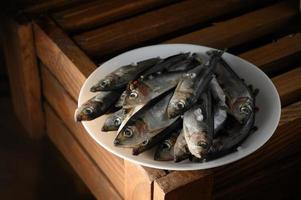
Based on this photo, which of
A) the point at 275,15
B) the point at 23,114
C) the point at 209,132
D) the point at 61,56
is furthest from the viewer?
the point at 23,114

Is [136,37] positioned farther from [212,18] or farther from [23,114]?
[23,114]

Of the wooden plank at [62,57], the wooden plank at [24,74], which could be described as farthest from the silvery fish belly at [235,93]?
the wooden plank at [24,74]

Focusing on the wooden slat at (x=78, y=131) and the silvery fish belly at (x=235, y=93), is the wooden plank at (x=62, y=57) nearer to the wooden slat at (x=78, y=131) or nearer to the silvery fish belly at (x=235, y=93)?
the wooden slat at (x=78, y=131)

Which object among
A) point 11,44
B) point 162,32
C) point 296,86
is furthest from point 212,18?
point 11,44

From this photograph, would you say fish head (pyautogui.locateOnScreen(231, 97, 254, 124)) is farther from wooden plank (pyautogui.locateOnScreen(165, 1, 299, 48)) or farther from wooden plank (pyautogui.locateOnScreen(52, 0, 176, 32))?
wooden plank (pyautogui.locateOnScreen(52, 0, 176, 32))

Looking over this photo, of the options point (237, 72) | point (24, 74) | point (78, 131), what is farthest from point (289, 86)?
point (24, 74)

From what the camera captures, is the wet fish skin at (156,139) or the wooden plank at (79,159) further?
the wooden plank at (79,159)

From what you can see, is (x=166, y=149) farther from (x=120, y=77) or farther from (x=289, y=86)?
(x=289, y=86)
